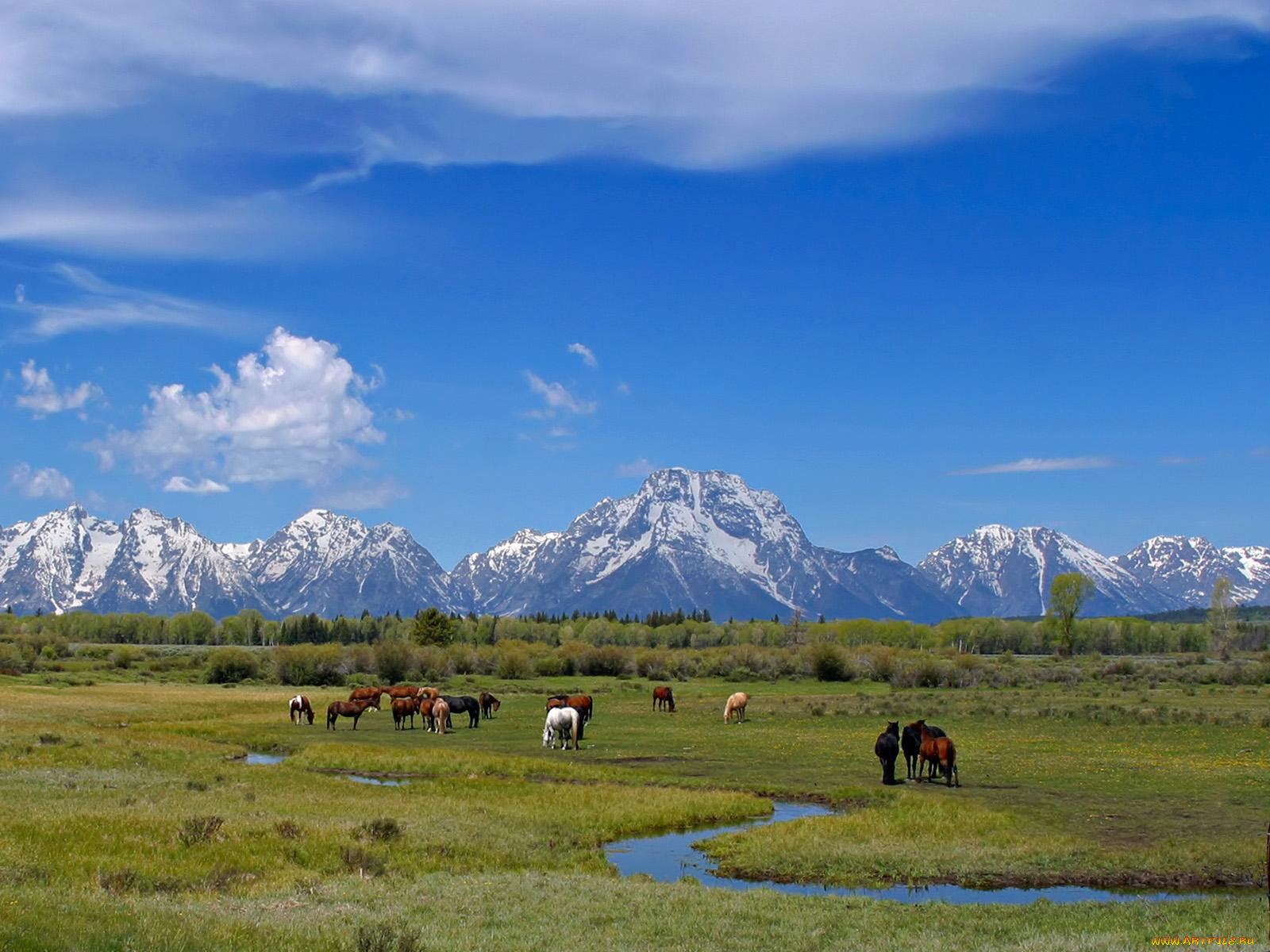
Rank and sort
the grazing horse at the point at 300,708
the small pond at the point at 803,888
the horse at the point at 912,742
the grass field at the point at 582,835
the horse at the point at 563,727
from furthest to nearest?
the grazing horse at the point at 300,708, the horse at the point at 563,727, the horse at the point at 912,742, the small pond at the point at 803,888, the grass field at the point at 582,835

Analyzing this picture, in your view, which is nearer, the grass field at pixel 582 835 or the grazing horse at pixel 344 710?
the grass field at pixel 582 835

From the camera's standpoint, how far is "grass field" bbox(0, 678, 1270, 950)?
638 inches

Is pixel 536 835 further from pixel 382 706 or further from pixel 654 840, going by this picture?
pixel 382 706

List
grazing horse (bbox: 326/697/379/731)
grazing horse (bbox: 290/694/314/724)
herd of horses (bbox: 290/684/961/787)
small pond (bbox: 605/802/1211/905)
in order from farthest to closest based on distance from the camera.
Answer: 1. grazing horse (bbox: 290/694/314/724)
2. grazing horse (bbox: 326/697/379/731)
3. herd of horses (bbox: 290/684/961/787)
4. small pond (bbox: 605/802/1211/905)

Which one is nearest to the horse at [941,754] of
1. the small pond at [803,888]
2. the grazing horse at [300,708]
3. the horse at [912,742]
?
the horse at [912,742]

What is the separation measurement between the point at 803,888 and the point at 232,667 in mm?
104922

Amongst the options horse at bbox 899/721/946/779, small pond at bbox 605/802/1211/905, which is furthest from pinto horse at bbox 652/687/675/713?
small pond at bbox 605/802/1211/905

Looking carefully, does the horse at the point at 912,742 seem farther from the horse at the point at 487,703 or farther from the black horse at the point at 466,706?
the horse at the point at 487,703

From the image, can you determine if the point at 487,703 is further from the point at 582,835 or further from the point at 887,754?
the point at 582,835

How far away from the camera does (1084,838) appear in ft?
81.3

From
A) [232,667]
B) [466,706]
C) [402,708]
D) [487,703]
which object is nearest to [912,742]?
[466,706]

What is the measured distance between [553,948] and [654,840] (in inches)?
480

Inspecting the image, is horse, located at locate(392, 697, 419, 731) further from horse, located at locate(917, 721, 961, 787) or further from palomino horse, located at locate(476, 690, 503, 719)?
horse, located at locate(917, 721, 961, 787)

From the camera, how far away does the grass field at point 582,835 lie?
53.2 ft
